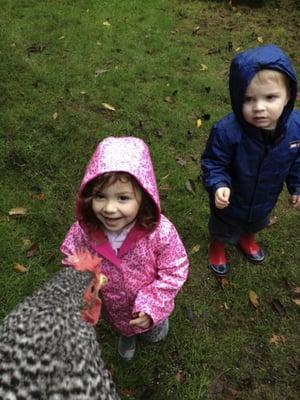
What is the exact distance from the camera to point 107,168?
7.75 ft

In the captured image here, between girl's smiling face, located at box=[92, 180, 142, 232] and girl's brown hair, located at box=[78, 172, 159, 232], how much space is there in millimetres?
18

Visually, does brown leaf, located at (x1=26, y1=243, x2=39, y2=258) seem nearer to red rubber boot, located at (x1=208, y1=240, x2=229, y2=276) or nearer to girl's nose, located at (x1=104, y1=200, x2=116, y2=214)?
red rubber boot, located at (x1=208, y1=240, x2=229, y2=276)

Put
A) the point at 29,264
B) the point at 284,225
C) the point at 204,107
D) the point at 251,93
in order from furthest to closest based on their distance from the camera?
the point at 204,107 < the point at 284,225 < the point at 29,264 < the point at 251,93

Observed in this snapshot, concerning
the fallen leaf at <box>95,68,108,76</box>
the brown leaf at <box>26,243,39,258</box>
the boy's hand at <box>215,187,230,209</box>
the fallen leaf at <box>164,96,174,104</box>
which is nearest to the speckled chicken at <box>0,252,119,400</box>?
the boy's hand at <box>215,187,230,209</box>

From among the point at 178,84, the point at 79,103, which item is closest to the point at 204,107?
the point at 178,84

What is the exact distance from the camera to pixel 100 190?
244cm

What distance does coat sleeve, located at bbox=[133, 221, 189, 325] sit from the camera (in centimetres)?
268

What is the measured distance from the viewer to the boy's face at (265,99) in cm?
293

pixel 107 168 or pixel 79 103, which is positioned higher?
pixel 107 168

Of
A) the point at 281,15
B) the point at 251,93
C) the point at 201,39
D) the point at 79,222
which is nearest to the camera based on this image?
the point at 79,222

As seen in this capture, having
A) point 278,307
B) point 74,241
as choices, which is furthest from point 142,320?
point 278,307

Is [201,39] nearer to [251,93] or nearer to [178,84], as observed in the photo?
[178,84]

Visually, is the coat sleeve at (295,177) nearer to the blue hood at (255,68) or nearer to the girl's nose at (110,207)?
the blue hood at (255,68)

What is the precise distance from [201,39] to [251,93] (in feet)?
14.5
